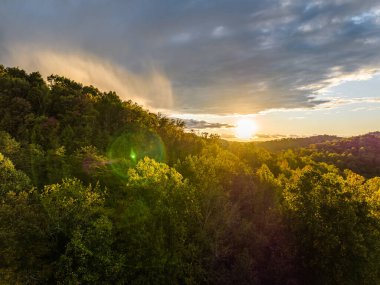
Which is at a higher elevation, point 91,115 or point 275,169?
point 91,115

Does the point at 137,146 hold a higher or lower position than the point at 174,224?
higher

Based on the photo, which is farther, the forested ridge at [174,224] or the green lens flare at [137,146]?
the green lens flare at [137,146]

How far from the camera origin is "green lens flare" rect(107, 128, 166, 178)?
7856cm

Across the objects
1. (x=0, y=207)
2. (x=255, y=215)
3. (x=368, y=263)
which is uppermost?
(x=0, y=207)

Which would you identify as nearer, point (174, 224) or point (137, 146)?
point (174, 224)

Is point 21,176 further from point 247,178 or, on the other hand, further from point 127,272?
point 247,178

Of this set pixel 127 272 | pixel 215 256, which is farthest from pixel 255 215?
pixel 127 272

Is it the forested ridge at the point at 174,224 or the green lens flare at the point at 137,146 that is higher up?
the green lens flare at the point at 137,146

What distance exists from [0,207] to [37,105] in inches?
2436

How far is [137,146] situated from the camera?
81938 millimetres

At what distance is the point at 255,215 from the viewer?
2186 inches

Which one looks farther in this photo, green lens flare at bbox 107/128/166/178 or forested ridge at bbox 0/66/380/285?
green lens flare at bbox 107/128/166/178

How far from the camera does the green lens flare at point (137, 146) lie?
78.6m

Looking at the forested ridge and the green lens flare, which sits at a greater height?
the green lens flare
